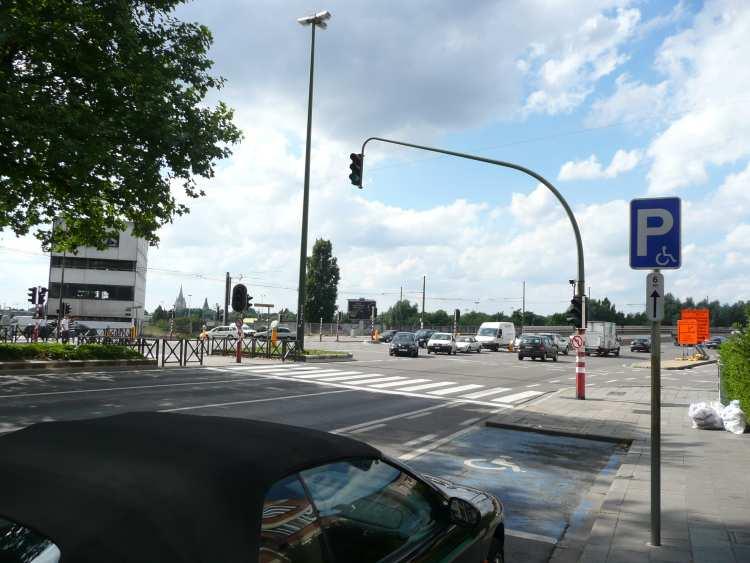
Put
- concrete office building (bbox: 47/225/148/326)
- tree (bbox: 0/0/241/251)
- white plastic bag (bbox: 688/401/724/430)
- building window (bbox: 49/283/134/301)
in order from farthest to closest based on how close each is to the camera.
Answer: building window (bbox: 49/283/134/301) → concrete office building (bbox: 47/225/148/326) → tree (bbox: 0/0/241/251) → white plastic bag (bbox: 688/401/724/430)

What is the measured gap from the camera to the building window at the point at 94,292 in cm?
7512

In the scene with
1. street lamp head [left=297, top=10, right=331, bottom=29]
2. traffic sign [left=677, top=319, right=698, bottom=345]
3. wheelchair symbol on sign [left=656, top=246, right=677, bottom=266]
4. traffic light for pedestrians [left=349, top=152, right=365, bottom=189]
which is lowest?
traffic sign [left=677, top=319, right=698, bottom=345]

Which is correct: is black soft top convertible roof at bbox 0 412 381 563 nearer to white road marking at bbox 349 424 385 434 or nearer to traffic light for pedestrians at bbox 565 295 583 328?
white road marking at bbox 349 424 385 434

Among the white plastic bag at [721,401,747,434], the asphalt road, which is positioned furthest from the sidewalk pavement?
the asphalt road

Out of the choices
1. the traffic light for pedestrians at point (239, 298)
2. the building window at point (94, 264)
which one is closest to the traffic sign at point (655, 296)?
the traffic light for pedestrians at point (239, 298)

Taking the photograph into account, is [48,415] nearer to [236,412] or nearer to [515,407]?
[236,412]

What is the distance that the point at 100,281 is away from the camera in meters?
75.8

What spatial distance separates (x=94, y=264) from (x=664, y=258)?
81.2 meters

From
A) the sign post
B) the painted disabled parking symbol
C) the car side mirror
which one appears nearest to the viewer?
the car side mirror

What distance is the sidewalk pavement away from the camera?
4.66m

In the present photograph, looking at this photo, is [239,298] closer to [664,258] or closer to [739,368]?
[739,368]

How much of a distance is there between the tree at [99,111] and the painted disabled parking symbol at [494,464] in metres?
11.2

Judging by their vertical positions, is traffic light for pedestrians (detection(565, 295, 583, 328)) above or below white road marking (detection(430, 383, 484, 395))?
above

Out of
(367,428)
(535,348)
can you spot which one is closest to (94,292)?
(535,348)
